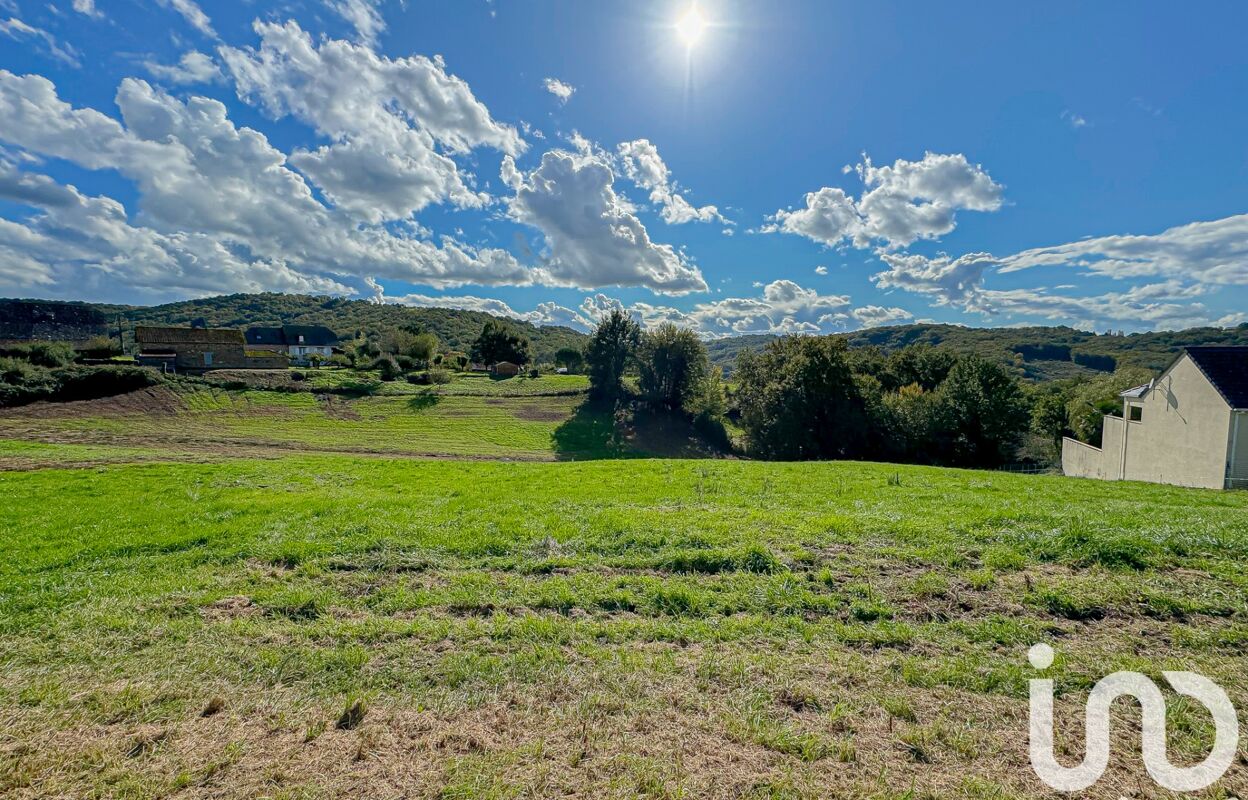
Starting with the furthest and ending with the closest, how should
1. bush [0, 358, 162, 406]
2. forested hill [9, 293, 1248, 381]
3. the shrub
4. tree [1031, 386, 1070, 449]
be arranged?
forested hill [9, 293, 1248, 381]
the shrub
tree [1031, 386, 1070, 449]
bush [0, 358, 162, 406]

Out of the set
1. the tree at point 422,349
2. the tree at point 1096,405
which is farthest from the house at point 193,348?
the tree at point 1096,405

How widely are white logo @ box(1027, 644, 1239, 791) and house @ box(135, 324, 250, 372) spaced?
76.2m

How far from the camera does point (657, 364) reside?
2041 inches

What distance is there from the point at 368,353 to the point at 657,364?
49048 millimetres

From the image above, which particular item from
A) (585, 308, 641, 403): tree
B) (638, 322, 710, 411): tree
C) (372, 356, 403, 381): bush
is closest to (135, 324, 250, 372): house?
(372, 356, 403, 381): bush

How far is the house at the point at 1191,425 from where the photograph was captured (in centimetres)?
1939

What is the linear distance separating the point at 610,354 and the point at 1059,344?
163264 mm

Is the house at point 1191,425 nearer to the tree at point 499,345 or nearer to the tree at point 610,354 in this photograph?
the tree at point 610,354

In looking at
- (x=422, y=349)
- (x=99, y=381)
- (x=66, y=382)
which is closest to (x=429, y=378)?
(x=422, y=349)

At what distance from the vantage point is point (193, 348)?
60.2 metres

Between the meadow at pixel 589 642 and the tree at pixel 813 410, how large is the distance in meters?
27.5

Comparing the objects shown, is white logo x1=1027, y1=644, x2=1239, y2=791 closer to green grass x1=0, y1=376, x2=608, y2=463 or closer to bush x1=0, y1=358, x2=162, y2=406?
green grass x1=0, y1=376, x2=608, y2=463

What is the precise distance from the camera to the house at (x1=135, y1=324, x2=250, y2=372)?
57.9m

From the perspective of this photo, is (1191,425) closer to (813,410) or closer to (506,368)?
(813,410)
